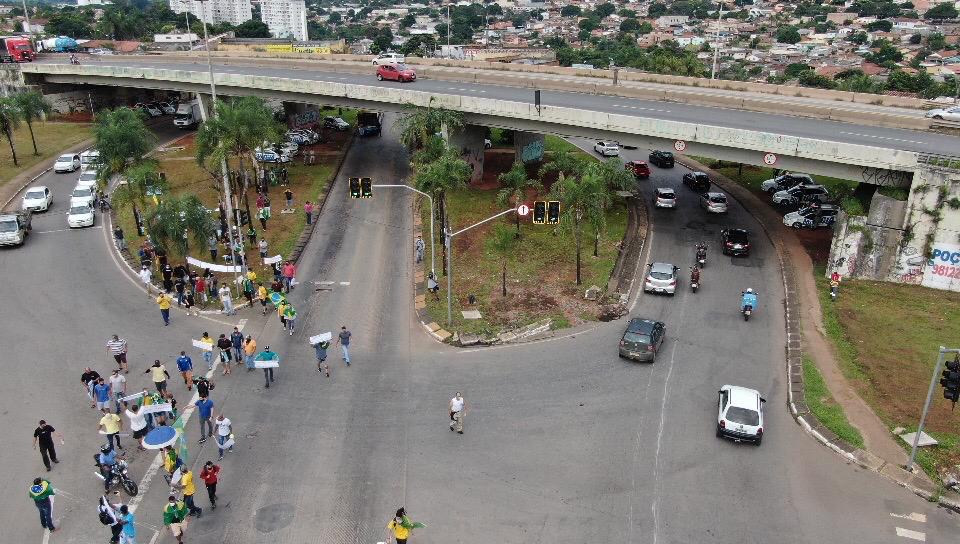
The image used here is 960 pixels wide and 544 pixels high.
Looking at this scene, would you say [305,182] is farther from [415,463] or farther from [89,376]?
[415,463]

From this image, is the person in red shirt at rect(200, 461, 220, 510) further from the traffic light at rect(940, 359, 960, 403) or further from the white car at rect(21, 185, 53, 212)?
the white car at rect(21, 185, 53, 212)

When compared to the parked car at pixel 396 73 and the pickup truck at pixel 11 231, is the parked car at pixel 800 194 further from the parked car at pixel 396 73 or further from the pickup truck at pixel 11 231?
the pickup truck at pixel 11 231

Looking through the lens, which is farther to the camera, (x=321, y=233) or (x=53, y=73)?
(x=53, y=73)

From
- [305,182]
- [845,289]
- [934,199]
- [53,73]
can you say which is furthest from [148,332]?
[53,73]

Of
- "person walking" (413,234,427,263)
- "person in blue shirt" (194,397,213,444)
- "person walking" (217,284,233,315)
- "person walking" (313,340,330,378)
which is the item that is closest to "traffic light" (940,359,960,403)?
"person walking" (313,340,330,378)

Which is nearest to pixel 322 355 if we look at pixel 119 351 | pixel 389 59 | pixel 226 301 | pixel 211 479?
pixel 119 351

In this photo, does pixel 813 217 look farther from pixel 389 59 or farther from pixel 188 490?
pixel 389 59
